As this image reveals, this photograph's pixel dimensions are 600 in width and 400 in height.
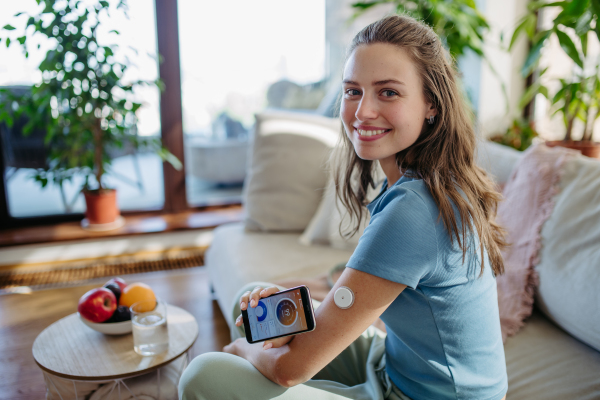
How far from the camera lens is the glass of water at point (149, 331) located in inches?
46.8

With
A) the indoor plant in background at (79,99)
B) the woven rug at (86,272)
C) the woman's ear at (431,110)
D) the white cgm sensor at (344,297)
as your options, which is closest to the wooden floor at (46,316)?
the woven rug at (86,272)

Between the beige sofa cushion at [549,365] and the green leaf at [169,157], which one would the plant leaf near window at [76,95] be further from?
the beige sofa cushion at [549,365]

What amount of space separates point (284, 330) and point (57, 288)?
1.94 metres

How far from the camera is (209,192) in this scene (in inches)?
130

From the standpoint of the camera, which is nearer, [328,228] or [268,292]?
[268,292]

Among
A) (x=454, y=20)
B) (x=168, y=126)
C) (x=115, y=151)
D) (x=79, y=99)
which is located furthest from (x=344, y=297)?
(x=115, y=151)

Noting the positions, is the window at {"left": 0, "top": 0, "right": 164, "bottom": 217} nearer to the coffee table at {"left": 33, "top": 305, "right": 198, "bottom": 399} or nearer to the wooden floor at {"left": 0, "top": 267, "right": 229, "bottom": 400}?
the wooden floor at {"left": 0, "top": 267, "right": 229, "bottom": 400}

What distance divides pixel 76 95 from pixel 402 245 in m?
2.15

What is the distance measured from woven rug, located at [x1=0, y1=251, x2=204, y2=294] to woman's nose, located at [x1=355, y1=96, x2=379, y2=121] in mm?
2023

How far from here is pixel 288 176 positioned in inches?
84.4

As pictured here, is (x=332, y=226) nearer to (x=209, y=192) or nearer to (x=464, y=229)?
(x=464, y=229)

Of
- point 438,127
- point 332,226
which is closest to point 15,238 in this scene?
point 332,226

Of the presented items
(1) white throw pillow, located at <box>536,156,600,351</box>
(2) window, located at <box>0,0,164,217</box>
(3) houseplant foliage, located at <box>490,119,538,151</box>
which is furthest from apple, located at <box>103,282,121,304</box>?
(3) houseplant foliage, located at <box>490,119,538,151</box>

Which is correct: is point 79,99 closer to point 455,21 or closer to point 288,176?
point 288,176
